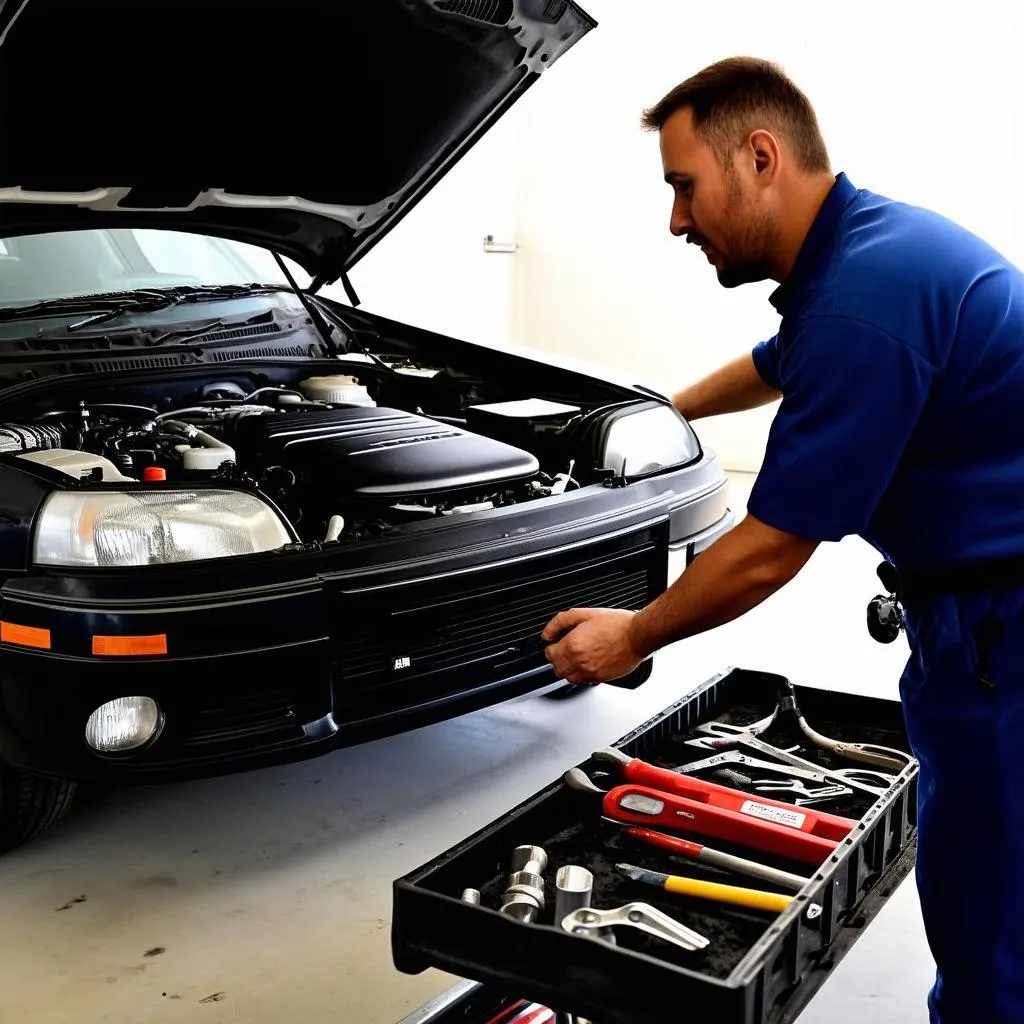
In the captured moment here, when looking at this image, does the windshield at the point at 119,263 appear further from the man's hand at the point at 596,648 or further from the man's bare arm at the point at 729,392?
the man's hand at the point at 596,648

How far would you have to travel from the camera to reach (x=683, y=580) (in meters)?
1.53

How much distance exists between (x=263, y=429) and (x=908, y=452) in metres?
1.54

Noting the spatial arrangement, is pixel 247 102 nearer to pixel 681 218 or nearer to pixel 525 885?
pixel 681 218

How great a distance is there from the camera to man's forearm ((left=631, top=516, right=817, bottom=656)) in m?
1.47

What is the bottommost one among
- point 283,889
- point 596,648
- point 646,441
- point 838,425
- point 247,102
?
point 283,889

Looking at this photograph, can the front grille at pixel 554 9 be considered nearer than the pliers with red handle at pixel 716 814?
No

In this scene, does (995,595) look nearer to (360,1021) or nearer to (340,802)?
(360,1021)

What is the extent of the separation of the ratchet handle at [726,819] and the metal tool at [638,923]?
22cm

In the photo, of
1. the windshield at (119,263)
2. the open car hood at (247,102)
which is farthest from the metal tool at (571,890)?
the windshield at (119,263)

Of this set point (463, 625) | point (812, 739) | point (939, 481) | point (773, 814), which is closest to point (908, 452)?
point (939, 481)

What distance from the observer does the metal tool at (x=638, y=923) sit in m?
1.42

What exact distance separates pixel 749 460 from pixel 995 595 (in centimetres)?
543

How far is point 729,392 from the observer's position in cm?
218

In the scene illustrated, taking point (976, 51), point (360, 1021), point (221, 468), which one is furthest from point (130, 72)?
point (976, 51)
